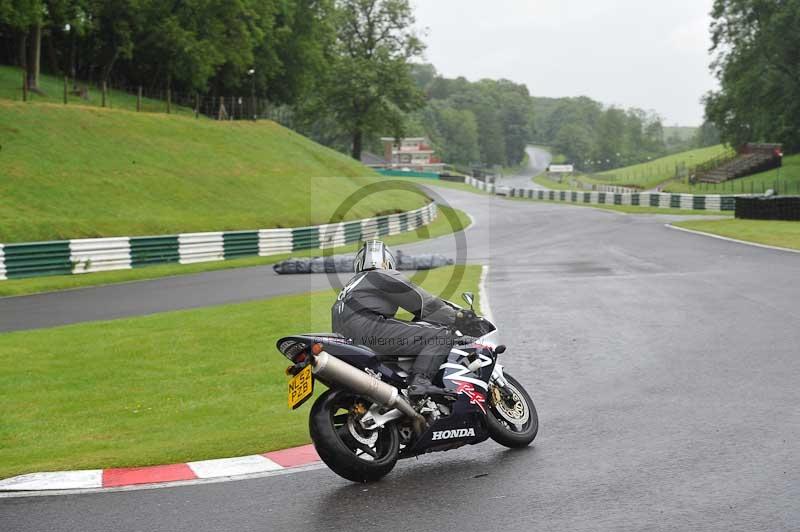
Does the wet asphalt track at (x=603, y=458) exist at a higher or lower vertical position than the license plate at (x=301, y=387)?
lower

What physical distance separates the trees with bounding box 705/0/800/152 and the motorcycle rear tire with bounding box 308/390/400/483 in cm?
6741

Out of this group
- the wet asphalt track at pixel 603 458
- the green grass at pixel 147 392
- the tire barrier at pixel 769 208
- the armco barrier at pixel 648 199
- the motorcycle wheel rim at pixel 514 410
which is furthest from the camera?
the armco barrier at pixel 648 199

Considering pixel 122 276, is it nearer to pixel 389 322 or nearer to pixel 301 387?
pixel 389 322

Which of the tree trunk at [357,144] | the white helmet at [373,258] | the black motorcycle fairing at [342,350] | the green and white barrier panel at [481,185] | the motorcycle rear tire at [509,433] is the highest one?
the tree trunk at [357,144]

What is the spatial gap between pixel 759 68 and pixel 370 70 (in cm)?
3457

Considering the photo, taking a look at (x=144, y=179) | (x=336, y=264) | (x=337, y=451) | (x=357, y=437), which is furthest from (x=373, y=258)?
(x=144, y=179)

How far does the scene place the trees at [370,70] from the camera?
8350 cm

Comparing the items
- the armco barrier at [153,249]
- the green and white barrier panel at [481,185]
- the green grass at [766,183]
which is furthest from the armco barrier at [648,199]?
the armco barrier at [153,249]

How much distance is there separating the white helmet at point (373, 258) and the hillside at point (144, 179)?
23.5 m

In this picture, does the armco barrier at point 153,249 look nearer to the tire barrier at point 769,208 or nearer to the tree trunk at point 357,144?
the tire barrier at point 769,208

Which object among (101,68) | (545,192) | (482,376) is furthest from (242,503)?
(545,192)

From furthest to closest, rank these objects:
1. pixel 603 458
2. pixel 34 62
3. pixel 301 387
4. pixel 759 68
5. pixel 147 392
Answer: pixel 759 68 → pixel 34 62 → pixel 147 392 → pixel 603 458 → pixel 301 387

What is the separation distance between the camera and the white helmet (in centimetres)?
725

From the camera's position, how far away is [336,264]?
23.7 meters
